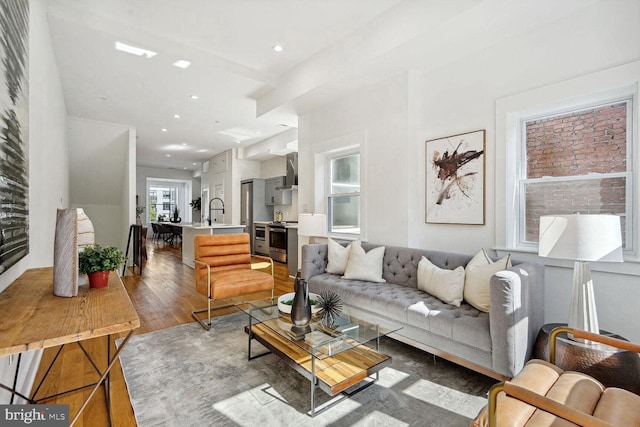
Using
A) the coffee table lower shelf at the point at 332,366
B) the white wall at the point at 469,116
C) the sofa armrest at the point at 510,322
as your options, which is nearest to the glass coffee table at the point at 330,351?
the coffee table lower shelf at the point at 332,366

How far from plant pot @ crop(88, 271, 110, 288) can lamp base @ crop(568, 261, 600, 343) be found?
110 inches

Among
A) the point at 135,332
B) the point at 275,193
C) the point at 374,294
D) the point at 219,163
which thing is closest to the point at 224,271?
the point at 135,332

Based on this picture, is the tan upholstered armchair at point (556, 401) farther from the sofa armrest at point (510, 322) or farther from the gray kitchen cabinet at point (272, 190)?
the gray kitchen cabinet at point (272, 190)

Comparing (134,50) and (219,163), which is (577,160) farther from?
(219,163)

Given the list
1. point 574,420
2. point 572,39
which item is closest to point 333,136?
point 572,39

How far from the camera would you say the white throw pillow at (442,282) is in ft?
8.20

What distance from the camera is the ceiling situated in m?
2.67

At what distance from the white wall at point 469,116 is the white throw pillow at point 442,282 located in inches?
23.4

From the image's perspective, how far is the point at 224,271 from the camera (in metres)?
3.54

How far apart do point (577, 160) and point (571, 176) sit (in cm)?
14

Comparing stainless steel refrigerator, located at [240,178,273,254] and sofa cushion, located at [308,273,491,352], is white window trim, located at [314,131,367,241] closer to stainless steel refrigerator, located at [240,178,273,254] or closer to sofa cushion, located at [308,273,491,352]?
sofa cushion, located at [308,273,491,352]

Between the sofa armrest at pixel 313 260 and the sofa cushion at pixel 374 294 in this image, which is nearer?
the sofa cushion at pixel 374 294

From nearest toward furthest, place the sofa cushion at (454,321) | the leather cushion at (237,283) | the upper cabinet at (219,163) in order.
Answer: the sofa cushion at (454,321) → the leather cushion at (237,283) → the upper cabinet at (219,163)

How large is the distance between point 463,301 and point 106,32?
177 inches
